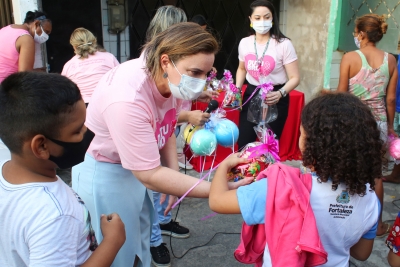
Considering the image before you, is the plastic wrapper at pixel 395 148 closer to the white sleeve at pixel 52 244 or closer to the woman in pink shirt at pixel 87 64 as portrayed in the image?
the white sleeve at pixel 52 244

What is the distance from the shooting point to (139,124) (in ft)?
5.50

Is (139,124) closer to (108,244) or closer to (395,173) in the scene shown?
(108,244)

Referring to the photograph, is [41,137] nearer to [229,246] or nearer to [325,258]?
[325,258]

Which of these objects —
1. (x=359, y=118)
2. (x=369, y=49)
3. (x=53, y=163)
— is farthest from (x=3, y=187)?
(x=369, y=49)

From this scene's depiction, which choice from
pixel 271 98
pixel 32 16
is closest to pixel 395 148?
pixel 271 98

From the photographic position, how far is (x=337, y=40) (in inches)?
218

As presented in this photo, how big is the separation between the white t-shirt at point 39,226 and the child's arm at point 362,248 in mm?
1167

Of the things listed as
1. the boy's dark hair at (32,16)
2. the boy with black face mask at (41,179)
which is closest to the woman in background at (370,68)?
the boy with black face mask at (41,179)

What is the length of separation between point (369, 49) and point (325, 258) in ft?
9.24

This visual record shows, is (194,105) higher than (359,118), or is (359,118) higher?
(359,118)

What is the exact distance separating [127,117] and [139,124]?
2.5 inches

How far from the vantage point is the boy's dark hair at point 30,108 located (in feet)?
3.98

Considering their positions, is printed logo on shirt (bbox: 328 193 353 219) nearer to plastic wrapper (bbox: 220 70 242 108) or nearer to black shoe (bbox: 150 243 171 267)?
black shoe (bbox: 150 243 171 267)

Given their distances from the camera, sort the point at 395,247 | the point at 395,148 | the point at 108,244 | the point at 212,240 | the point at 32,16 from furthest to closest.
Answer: the point at 32,16 < the point at 212,240 < the point at 395,148 < the point at 395,247 < the point at 108,244
